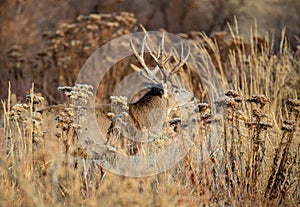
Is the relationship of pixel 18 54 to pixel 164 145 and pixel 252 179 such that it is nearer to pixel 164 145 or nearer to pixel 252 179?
pixel 164 145

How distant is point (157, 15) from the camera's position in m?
14.9

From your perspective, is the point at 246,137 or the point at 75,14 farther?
the point at 75,14

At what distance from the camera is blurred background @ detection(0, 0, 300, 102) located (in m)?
12.9

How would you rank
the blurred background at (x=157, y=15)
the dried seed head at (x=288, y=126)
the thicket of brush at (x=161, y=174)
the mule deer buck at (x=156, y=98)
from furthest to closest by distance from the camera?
the blurred background at (x=157, y=15) < the mule deer buck at (x=156, y=98) < the dried seed head at (x=288, y=126) < the thicket of brush at (x=161, y=174)

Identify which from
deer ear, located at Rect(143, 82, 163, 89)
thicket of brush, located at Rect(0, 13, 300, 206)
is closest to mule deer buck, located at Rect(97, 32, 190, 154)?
deer ear, located at Rect(143, 82, 163, 89)

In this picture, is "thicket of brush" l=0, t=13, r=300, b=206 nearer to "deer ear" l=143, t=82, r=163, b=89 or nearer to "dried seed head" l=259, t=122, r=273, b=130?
"dried seed head" l=259, t=122, r=273, b=130

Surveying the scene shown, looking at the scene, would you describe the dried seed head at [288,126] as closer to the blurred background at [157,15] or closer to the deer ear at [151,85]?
the deer ear at [151,85]

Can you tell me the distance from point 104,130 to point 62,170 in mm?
2723

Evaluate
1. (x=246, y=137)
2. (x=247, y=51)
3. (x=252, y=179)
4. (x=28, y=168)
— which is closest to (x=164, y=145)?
(x=246, y=137)

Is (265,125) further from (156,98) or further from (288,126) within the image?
(156,98)

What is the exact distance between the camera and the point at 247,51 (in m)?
11.1

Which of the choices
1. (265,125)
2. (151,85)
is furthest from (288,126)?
(151,85)

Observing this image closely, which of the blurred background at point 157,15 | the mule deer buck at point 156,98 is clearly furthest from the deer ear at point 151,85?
the blurred background at point 157,15

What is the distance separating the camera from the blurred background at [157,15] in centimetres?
1288
